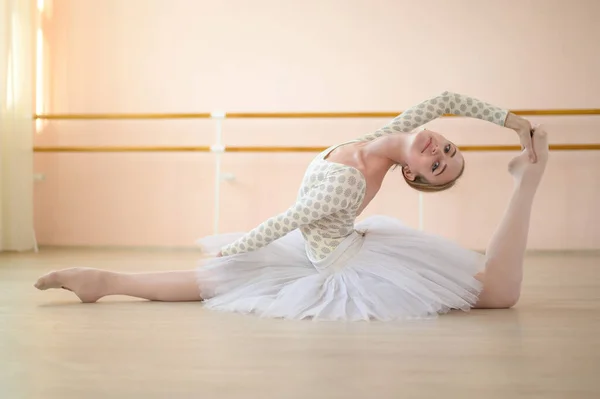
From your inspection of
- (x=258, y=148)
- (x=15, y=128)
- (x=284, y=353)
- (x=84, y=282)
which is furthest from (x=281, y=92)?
(x=284, y=353)

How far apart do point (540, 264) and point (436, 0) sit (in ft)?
5.75

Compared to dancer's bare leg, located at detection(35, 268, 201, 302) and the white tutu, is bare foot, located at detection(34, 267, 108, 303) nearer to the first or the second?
dancer's bare leg, located at detection(35, 268, 201, 302)

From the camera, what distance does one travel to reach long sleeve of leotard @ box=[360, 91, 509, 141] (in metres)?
1.89

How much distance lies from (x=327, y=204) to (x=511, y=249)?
1.57 ft

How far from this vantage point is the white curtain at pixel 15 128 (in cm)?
387

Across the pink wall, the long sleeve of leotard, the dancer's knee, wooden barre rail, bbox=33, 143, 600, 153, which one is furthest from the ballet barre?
the dancer's knee

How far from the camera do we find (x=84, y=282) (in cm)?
194

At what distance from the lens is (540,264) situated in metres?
3.27

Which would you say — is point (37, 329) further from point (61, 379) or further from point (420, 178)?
point (420, 178)

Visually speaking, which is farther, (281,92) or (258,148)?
(281,92)

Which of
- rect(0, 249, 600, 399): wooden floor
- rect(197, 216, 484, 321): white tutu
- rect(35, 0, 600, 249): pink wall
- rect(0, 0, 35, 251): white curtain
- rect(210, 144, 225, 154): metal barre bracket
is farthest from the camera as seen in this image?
rect(35, 0, 600, 249): pink wall

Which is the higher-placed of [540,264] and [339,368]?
[339,368]

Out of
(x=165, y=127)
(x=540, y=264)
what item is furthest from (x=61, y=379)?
(x=165, y=127)

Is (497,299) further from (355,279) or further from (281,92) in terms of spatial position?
(281,92)
